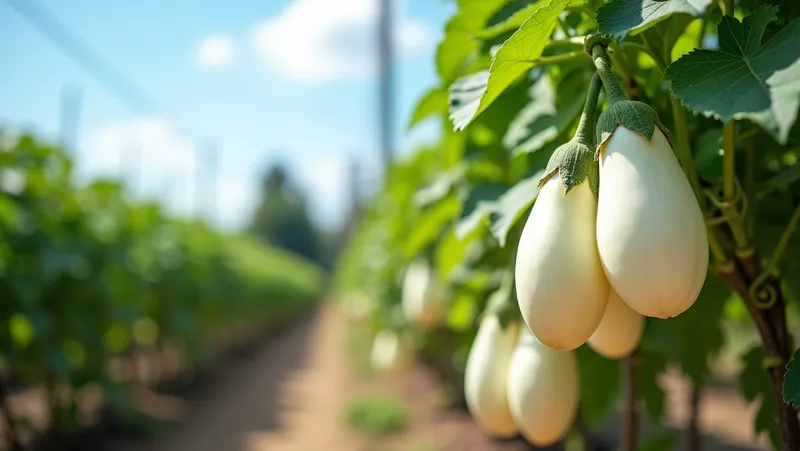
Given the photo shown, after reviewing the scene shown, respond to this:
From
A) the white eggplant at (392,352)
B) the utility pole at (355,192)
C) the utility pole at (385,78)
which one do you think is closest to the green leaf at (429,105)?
the white eggplant at (392,352)

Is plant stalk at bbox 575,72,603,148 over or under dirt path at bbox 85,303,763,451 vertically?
over

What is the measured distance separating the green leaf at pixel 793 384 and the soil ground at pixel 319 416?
8.89 ft

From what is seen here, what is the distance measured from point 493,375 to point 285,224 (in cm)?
6135

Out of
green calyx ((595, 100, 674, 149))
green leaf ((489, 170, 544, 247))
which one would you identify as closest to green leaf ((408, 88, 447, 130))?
green leaf ((489, 170, 544, 247))

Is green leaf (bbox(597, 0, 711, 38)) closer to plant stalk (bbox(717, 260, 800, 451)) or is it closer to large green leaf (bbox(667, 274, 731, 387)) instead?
plant stalk (bbox(717, 260, 800, 451))

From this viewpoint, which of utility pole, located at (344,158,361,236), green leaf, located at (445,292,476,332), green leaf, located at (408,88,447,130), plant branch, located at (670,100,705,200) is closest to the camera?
plant branch, located at (670,100,705,200)

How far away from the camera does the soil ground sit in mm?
3820

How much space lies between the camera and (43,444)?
368 cm

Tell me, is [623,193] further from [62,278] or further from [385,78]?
[385,78]

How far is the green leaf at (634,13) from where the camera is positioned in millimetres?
579

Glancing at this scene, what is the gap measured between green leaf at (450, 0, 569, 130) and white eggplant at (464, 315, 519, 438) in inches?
16.4

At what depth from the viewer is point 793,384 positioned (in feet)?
2.26

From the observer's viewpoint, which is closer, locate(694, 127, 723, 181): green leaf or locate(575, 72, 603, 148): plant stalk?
locate(575, 72, 603, 148): plant stalk

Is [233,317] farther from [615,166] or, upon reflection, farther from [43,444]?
[615,166]
